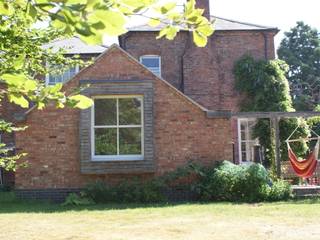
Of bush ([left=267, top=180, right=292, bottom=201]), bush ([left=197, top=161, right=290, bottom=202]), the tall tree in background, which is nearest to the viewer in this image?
bush ([left=197, top=161, right=290, bottom=202])

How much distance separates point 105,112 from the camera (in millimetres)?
14352

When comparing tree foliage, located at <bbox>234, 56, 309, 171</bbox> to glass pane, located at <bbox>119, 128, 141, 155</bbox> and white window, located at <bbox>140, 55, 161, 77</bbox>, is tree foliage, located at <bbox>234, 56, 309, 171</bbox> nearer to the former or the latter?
white window, located at <bbox>140, 55, 161, 77</bbox>

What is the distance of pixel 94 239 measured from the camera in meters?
7.56

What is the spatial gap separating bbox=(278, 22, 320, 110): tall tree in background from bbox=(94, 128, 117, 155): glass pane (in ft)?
112

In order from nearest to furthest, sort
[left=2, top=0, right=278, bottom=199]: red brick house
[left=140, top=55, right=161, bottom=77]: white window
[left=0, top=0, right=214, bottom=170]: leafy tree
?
1. [left=0, top=0, right=214, bottom=170]: leafy tree
2. [left=2, top=0, right=278, bottom=199]: red brick house
3. [left=140, top=55, right=161, bottom=77]: white window

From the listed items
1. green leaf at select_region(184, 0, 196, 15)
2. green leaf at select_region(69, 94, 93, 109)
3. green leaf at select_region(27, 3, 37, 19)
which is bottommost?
green leaf at select_region(69, 94, 93, 109)

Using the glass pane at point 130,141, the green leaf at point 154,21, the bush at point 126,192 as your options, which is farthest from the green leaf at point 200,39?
the glass pane at point 130,141

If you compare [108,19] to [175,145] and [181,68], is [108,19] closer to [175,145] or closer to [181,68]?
[175,145]

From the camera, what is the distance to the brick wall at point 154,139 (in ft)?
46.4

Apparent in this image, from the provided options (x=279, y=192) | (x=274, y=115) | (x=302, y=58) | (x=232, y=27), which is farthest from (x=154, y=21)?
(x=302, y=58)

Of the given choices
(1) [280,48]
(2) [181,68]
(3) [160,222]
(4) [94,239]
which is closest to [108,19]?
(4) [94,239]

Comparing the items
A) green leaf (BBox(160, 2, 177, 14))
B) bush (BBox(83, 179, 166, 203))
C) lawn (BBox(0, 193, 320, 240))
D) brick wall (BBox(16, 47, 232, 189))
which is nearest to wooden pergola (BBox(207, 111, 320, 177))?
brick wall (BBox(16, 47, 232, 189))

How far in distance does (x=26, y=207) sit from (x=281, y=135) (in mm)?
11570

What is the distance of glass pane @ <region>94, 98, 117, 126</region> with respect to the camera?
1433cm
